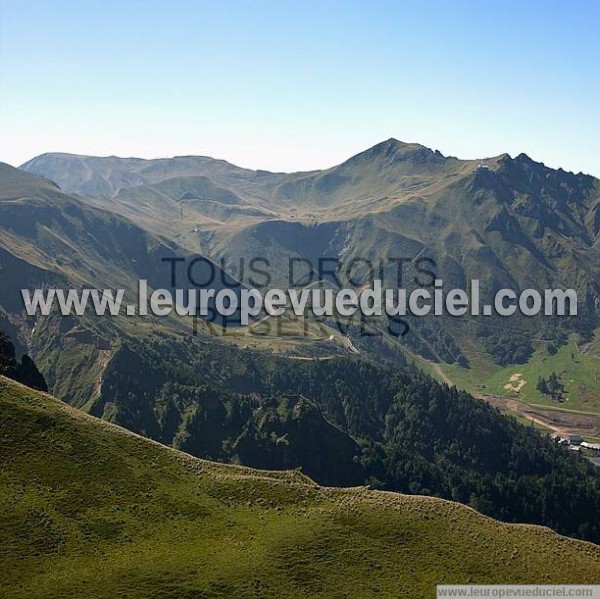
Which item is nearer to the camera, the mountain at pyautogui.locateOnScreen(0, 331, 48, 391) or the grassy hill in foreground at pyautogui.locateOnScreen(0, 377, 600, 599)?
the grassy hill in foreground at pyautogui.locateOnScreen(0, 377, 600, 599)

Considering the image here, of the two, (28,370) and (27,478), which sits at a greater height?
(28,370)

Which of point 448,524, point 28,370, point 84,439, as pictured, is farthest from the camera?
point 28,370

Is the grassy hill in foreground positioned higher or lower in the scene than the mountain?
lower

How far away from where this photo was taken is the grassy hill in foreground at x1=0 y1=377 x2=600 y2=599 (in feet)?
270

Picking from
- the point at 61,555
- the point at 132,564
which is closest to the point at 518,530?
the point at 132,564

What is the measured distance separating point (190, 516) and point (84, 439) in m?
25.8

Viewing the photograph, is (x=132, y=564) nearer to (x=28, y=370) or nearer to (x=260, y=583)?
(x=260, y=583)

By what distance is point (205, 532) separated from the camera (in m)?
91.9

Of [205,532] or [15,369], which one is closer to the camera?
[205,532]

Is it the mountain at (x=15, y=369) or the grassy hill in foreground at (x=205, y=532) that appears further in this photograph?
the mountain at (x=15, y=369)

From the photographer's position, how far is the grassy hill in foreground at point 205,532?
82.2 meters

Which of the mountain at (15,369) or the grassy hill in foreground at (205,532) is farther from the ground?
the mountain at (15,369)

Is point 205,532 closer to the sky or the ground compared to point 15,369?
closer to the ground

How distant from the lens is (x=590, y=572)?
302 feet
